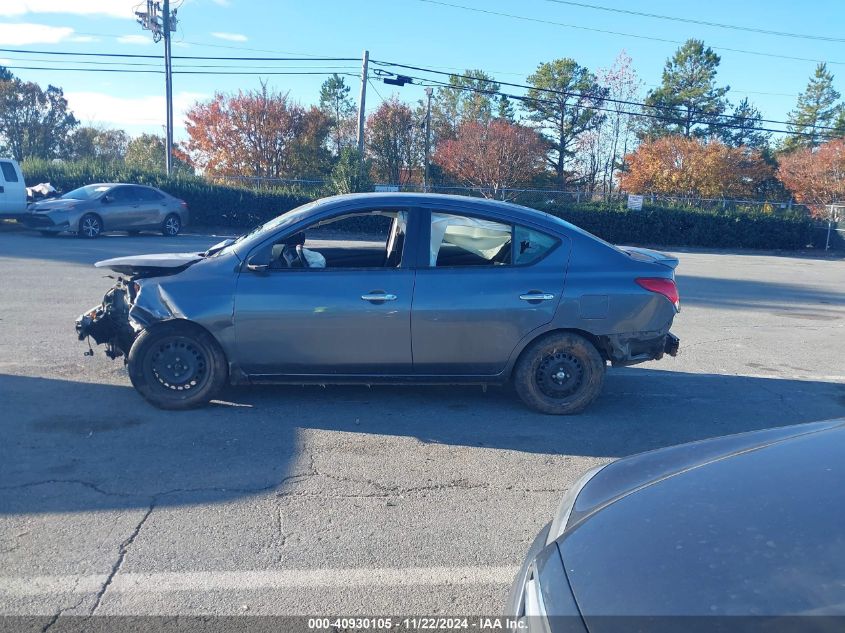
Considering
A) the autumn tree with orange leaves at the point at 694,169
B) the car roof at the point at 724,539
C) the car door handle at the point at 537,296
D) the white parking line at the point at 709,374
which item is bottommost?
the white parking line at the point at 709,374

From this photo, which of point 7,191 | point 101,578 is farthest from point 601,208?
point 101,578

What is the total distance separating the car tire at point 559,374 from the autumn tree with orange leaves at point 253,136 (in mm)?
38424

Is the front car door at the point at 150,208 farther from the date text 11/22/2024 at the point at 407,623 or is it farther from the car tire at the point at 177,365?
the date text 11/22/2024 at the point at 407,623

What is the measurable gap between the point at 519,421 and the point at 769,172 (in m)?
46.2

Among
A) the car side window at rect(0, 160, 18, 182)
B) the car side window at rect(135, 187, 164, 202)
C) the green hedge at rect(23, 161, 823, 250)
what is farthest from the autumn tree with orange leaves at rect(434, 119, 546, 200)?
the car side window at rect(0, 160, 18, 182)

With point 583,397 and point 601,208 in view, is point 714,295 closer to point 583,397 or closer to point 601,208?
point 583,397

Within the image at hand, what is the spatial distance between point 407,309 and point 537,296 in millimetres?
1024

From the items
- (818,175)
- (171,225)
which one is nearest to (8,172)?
(171,225)

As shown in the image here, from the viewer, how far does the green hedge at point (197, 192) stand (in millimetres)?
27344

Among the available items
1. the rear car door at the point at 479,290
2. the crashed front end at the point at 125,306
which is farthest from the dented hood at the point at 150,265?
the rear car door at the point at 479,290

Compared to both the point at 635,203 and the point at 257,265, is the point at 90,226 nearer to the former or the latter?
→ the point at 257,265

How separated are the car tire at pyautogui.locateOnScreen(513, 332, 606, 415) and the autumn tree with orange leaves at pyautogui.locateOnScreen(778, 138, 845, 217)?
41910 mm

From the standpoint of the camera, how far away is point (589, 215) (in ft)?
99.3

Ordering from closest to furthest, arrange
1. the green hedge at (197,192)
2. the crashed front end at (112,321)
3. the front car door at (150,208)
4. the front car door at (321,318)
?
the front car door at (321,318), the crashed front end at (112,321), the front car door at (150,208), the green hedge at (197,192)
